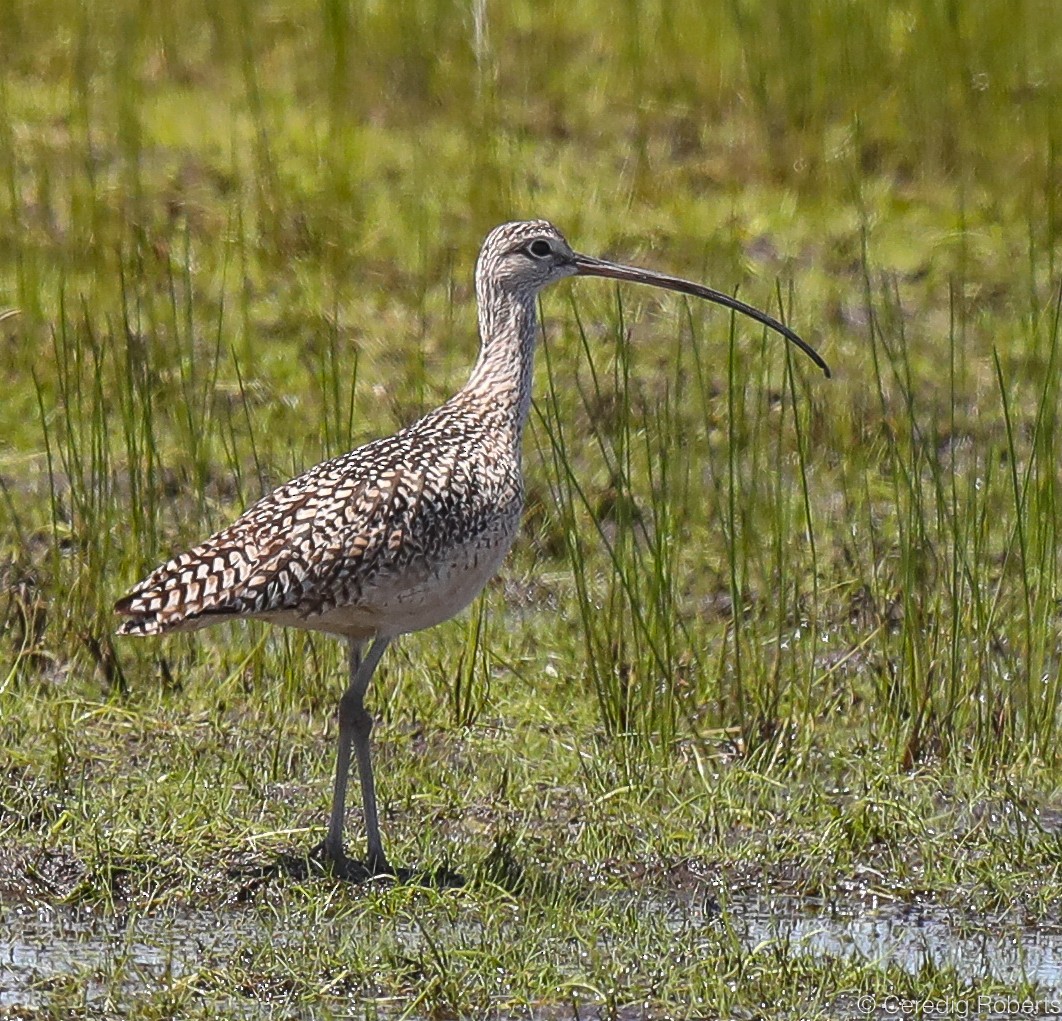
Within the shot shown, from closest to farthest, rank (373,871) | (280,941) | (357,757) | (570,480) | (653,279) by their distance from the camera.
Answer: (280,941) < (373,871) < (357,757) < (570,480) < (653,279)

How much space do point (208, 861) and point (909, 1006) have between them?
1586 mm

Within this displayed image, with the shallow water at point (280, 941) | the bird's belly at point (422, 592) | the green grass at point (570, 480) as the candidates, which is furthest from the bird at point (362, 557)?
the shallow water at point (280, 941)

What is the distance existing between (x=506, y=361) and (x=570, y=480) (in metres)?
0.37

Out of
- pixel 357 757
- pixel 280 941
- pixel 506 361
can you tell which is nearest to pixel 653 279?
pixel 506 361

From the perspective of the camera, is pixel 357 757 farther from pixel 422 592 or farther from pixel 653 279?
pixel 653 279

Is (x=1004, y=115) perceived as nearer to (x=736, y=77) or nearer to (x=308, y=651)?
(x=736, y=77)

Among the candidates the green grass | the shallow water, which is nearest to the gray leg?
the green grass

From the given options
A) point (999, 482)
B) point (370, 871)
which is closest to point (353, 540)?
point (370, 871)

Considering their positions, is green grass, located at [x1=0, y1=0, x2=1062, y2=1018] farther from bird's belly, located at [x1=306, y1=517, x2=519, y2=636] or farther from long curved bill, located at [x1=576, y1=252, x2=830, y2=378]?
bird's belly, located at [x1=306, y1=517, x2=519, y2=636]

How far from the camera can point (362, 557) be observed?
5500 mm

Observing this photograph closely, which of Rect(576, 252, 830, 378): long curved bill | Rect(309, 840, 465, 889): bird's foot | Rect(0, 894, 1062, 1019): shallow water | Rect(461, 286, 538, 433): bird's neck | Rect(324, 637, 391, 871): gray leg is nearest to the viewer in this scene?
Rect(0, 894, 1062, 1019): shallow water

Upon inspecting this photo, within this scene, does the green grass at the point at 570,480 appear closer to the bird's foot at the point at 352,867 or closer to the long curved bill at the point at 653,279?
the bird's foot at the point at 352,867

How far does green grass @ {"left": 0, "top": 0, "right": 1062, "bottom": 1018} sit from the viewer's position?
17.7 feet

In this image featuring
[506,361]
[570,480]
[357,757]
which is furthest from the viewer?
[506,361]
